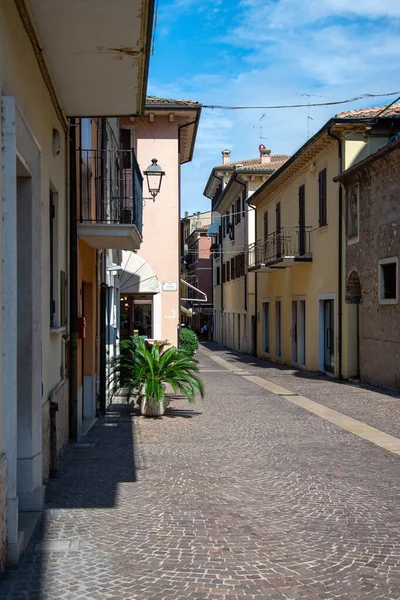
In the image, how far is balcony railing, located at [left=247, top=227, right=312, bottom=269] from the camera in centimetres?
2345

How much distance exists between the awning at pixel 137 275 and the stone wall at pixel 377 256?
5342 millimetres

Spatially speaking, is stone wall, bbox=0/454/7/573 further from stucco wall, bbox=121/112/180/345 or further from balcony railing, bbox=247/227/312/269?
balcony railing, bbox=247/227/312/269

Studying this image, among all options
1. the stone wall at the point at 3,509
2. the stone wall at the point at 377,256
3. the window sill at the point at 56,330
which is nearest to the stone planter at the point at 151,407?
the window sill at the point at 56,330

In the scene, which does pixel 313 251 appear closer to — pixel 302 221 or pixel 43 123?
pixel 302 221

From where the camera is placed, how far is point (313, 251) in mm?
22906

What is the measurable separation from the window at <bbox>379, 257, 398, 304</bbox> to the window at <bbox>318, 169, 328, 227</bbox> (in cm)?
428

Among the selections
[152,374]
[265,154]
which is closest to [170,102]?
[152,374]

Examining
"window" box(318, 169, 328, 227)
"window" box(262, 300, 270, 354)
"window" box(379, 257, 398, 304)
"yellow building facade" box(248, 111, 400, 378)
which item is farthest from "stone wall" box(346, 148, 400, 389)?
"window" box(262, 300, 270, 354)

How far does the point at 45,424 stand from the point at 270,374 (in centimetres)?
1614

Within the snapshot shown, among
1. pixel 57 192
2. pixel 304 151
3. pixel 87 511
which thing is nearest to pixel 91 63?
pixel 57 192

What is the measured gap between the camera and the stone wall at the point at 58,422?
7.03 m

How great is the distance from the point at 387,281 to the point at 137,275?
243 inches

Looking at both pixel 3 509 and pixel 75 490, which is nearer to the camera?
pixel 3 509

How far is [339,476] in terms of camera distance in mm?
7734
